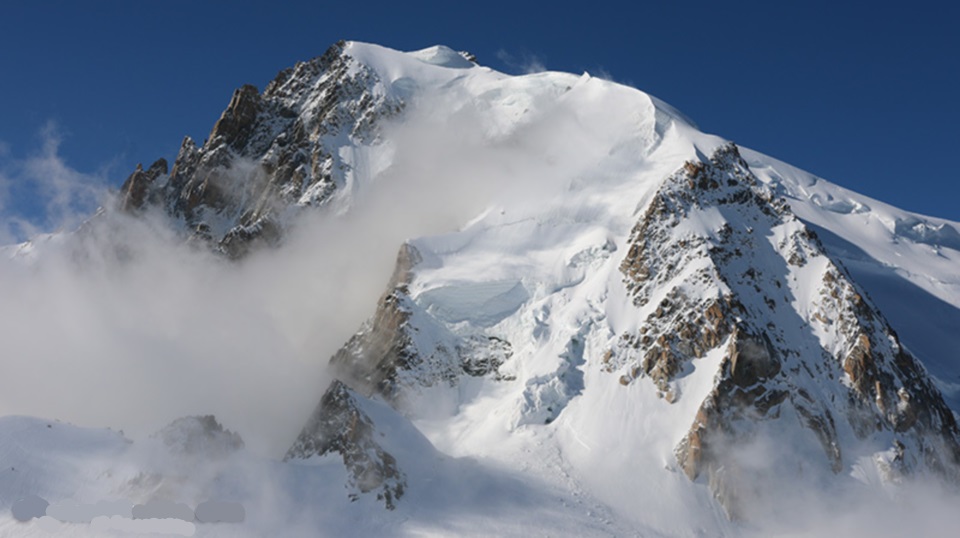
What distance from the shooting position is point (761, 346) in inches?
4227

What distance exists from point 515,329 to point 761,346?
30.9 meters

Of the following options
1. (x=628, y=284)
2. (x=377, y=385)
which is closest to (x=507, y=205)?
(x=628, y=284)

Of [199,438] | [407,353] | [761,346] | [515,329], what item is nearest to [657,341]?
[761,346]

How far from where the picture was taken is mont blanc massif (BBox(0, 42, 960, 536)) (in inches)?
3590

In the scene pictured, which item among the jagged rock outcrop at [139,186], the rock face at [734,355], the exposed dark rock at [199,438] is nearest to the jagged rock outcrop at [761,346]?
the rock face at [734,355]

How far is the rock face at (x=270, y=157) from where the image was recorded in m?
157

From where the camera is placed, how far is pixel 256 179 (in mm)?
165875

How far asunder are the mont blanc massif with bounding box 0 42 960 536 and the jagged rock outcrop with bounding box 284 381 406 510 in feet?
1.25

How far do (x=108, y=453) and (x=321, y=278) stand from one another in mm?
60521

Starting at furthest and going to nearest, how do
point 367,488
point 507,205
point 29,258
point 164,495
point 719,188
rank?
point 29,258 < point 507,205 < point 719,188 < point 367,488 < point 164,495

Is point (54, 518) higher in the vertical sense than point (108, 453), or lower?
lower

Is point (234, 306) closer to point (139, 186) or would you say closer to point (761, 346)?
point (139, 186)

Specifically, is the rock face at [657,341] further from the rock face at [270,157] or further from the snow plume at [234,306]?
the rock face at [270,157]

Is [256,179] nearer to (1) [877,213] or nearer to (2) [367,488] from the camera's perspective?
(2) [367,488]
